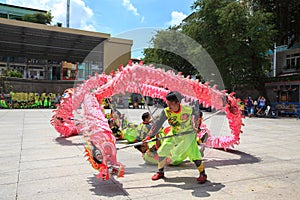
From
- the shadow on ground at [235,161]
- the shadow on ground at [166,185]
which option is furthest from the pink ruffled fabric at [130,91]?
the shadow on ground at [235,161]

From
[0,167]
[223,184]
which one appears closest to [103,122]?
[223,184]

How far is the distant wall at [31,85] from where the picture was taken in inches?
1101

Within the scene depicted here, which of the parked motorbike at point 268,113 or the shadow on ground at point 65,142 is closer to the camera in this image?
the shadow on ground at point 65,142

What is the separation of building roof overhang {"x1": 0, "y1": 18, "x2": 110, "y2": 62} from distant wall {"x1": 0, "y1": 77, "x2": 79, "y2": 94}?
421 centimetres

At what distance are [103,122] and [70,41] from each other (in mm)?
28205

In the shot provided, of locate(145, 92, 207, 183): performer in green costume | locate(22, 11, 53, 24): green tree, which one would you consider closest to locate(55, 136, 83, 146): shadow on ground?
locate(145, 92, 207, 183): performer in green costume

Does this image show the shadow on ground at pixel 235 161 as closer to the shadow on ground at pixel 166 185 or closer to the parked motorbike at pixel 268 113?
the shadow on ground at pixel 166 185

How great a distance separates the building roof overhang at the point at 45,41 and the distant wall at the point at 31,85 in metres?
4.21

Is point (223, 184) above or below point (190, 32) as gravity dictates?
below

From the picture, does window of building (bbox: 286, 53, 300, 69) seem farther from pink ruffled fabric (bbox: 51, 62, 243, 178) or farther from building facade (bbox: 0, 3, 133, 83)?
pink ruffled fabric (bbox: 51, 62, 243, 178)

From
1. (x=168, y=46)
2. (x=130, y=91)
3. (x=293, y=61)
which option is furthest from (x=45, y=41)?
(x=130, y=91)

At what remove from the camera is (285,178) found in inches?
167

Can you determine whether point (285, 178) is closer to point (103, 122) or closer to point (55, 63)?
point (103, 122)

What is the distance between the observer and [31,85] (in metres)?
30.3
